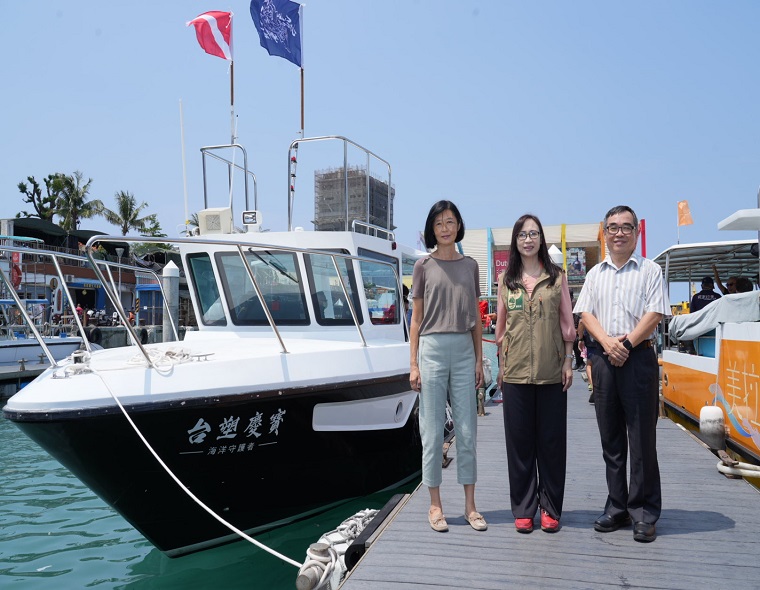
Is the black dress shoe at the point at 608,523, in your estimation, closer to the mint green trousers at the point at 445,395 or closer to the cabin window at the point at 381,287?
the mint green trousers at the point at 445,395

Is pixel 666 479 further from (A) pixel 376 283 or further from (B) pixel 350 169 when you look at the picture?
(B) pixel 350 169

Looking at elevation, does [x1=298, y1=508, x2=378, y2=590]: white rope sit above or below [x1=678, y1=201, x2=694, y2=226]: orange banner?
below

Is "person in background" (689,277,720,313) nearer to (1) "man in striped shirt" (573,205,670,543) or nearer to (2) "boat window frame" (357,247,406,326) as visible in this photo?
(2) "boat window frame" (357,247,406,326)

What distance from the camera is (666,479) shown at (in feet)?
14.4

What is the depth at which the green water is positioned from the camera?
15.9 ft

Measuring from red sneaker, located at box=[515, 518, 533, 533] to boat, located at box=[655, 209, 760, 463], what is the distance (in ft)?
7.30

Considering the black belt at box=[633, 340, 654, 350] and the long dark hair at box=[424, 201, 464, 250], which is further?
the long dark hair at box=[424, 201, 464, 250]

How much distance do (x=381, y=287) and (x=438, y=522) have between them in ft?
11.1

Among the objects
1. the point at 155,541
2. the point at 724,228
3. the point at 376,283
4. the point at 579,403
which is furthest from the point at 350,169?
the point at 579,403

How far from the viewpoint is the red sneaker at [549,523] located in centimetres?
328

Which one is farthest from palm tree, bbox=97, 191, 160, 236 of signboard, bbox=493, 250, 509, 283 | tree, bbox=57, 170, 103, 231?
signboard, bbox=493, 250, 509, 283

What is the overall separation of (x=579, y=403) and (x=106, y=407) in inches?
265

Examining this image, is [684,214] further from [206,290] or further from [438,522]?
[438,522]

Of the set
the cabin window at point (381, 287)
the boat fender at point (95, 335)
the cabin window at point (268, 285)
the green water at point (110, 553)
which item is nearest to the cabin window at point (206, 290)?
the cabin window at point (268, 285)
